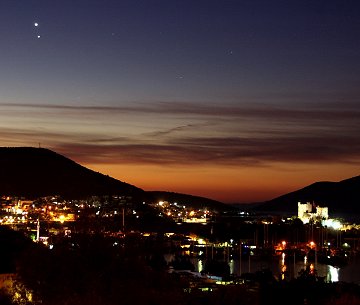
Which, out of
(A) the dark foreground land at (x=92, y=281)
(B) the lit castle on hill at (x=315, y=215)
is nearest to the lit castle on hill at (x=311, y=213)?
(B) the lit castle on hill at (x=315, y=215)

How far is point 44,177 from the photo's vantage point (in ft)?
267

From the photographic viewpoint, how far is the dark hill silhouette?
249 feet

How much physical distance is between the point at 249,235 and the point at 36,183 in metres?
22.9

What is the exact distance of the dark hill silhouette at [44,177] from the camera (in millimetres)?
75750

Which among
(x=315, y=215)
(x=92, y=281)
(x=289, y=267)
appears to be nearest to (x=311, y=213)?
(x=315, y=215)

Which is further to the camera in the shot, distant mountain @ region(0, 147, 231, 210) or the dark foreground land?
distant mountain @ region(0, 147, 231, 210)

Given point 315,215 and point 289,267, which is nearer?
point 289,267

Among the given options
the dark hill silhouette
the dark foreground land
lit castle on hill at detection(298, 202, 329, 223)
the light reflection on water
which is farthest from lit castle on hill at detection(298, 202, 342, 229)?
the dark foreground land

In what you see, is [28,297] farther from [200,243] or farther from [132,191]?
[132,191]

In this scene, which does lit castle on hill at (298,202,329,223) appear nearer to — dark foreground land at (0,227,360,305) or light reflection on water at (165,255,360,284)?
light reflection on water at (165,255,360,284)

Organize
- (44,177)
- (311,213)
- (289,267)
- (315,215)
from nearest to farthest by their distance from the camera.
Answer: (289,267) < (44,177) < (315,215) < (311,213)

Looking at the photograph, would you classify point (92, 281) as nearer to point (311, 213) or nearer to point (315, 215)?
point (315, 215)

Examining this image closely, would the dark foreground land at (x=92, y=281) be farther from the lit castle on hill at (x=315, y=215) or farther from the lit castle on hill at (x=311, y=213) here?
the lit castle on hill at (x=311, y=213)

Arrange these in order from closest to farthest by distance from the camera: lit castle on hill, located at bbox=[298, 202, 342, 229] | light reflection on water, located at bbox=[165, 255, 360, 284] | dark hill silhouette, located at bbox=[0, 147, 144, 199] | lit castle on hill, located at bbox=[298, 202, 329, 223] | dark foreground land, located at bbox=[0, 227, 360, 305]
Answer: dark foreground land, located at bbox=[0, 227, 360, 305] → light reflection on water, located at bbox=[165, 255, 360, 284] → dark hill silhouette, located at bbox=[0, 147, 144, 199] → lit castle on hill, located at bbox=[298, 202, 342, 229] → lit castle on hill, located at bbox=[298, 202, 329, 223]
